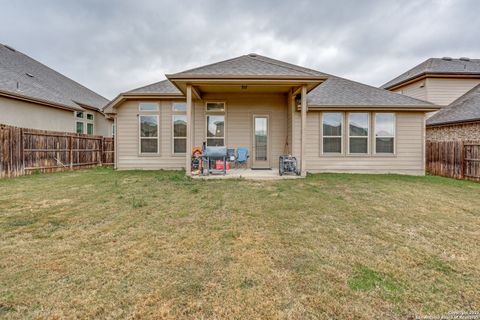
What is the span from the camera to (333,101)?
9.59 meters

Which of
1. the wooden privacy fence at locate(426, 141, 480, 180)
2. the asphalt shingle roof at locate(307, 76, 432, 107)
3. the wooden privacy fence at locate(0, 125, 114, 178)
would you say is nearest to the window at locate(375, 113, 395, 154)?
the asphalt shingle roof at locate(307, 76, 432, 107)

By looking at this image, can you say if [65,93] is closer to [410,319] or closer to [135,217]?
[135,217]

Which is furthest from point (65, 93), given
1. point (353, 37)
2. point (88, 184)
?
point (353, 37)

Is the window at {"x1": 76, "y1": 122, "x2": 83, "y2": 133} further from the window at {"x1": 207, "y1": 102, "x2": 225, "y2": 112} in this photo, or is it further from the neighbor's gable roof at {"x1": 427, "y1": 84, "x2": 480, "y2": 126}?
the neighbor's gable roof at {"x1": 427, "y1": 84, "x2": 480, "y2": 126}

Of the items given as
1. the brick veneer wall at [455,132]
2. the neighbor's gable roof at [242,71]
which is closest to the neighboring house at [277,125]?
the neighbor's gable roof at [242,71]

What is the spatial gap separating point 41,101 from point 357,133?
13.8 meters

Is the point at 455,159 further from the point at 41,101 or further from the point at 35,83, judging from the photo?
the point at 35,83

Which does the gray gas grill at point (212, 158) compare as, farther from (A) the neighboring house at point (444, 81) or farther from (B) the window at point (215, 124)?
(A) the neighboring house at point (444, 81)

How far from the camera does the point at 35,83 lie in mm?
13273

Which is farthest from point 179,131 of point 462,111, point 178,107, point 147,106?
point 462,111

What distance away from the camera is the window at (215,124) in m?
10.1

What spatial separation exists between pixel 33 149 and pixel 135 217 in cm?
833

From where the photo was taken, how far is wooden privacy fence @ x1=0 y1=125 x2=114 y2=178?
864 centimetres

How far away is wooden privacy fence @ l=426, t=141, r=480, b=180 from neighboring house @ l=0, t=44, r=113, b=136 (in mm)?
17486
